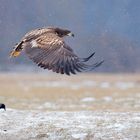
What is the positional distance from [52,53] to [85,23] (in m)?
33.1

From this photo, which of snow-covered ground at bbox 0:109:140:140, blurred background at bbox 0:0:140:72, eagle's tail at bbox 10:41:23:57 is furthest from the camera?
blurred background at bbox 0:0:140:72

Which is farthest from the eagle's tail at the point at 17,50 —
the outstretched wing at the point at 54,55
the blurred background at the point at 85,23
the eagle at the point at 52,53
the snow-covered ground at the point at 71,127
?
the blurred background at the point at 85,23

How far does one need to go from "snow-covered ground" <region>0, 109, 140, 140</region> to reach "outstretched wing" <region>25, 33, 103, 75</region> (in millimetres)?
1417

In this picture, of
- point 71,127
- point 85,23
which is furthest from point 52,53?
point 85,23

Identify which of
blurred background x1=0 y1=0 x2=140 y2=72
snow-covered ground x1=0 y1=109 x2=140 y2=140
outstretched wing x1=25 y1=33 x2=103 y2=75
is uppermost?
blurred background x1=0 y1=0 x2=140 y2=72

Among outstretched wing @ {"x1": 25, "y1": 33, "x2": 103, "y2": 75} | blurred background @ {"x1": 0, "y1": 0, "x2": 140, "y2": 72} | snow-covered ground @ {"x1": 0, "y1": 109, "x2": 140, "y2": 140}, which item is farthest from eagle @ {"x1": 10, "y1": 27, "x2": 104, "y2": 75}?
blurred background @ {"x1": 0, "y1": 0, "x2": 140, "y2": 72}

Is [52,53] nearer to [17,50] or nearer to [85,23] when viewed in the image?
[17,50]

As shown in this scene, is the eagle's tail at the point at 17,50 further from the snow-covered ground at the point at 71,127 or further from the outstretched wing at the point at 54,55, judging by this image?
the snow-covered ground at the point at 71,127

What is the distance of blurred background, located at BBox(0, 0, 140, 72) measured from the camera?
1667 inches

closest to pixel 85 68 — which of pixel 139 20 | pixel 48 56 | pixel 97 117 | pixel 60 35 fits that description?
pixel 48 56

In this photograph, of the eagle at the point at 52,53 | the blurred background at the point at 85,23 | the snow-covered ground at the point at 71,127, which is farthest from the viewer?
the blurred background at the point at 85,23

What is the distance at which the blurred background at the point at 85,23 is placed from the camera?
139ft

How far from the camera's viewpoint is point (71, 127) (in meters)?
12.9

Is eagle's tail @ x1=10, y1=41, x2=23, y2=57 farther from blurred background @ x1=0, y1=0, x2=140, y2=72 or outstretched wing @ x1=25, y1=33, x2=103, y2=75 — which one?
blurred background @ x1=0, y1=0, x2=140, y2=72
